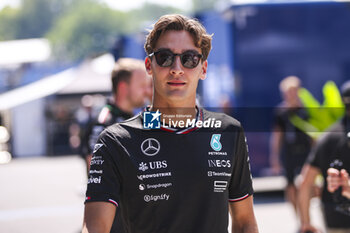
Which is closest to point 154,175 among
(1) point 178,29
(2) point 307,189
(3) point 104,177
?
(3) point 104,177

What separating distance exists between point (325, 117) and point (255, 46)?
3.56m

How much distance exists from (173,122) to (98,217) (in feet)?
1.66

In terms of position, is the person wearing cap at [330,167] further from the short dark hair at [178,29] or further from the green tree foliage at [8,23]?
the green tree foliage at [8,23]

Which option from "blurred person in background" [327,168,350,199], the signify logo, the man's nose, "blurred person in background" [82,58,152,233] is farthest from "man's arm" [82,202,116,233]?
"blurred person in background" [82,58,152,233]

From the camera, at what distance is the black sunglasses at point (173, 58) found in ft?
8.89

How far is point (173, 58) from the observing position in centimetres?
271

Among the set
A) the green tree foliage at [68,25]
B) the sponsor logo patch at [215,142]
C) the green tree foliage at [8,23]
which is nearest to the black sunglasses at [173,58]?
the sponsor logo patch at [215,142]

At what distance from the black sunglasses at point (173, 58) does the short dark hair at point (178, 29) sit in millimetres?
53

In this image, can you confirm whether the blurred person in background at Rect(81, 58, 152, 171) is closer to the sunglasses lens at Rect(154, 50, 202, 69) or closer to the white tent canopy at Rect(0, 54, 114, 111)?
the sunglasses lens at Rect(154, 50, 202, 69)

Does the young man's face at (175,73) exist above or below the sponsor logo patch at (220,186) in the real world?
above

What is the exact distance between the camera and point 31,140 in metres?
27.7

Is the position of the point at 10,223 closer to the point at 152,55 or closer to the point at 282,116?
the point at 282,116

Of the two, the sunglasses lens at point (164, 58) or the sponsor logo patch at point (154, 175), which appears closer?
the sponsor logo patch at point (154, 175)

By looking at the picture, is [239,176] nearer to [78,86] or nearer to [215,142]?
[215,142]
